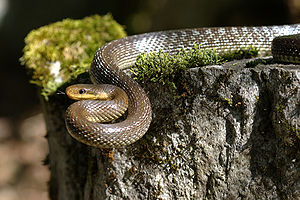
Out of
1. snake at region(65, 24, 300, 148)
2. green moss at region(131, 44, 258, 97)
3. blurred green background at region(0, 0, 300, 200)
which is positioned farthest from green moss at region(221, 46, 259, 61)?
blurred green background at region(0, 0, 300, 200)

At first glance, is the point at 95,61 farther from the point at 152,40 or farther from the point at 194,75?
the point at 194,75

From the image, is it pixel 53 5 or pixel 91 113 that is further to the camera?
pixel 53 5

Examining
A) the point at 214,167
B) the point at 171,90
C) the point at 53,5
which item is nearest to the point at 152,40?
the point at 171,90

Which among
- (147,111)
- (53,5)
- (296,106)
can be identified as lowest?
(53,5)

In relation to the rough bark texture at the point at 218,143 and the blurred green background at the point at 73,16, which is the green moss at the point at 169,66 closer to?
the rough bark texture at the point at 218,143

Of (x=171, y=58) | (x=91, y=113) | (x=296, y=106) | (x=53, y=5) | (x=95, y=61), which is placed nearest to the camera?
(x=296, y=106)

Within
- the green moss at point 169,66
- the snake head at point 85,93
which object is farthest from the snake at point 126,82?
the green moss at point 169,66

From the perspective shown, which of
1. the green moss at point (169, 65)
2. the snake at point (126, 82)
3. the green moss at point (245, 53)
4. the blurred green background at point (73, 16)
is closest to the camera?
the snake at point (126, 82)

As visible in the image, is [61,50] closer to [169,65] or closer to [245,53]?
[169,65]
